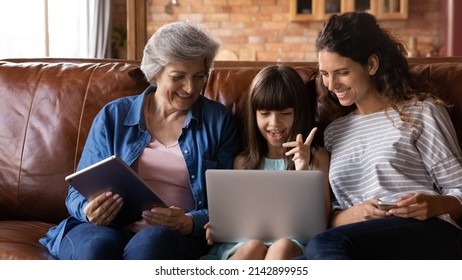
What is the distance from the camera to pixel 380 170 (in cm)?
192

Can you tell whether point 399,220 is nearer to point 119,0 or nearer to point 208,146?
point 208,146

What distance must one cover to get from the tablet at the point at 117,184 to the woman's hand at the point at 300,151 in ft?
1.30

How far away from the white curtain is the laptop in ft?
15.4

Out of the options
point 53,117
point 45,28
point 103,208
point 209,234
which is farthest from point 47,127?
point 45,28

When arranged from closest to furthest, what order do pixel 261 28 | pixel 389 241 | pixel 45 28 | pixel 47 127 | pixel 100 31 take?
pixel 389 241 → pixel 47 127 → pixel 45 28 → pixel 100 31 → pixel 261 28

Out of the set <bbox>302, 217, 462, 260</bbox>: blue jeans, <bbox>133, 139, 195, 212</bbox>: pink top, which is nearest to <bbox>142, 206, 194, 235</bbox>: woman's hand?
<bbox>133, 139, 195, 212</bbox>: pink top

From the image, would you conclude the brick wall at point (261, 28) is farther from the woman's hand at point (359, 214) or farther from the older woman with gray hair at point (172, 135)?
the woman's hand at point (359, 214)

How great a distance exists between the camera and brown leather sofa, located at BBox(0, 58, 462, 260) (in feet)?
7.57

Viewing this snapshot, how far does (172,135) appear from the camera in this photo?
2.12 meters

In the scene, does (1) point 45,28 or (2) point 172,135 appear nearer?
(2) point 172,135

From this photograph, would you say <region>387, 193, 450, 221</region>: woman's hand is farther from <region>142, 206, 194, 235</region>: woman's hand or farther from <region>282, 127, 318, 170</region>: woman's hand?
<region>142, 206, 194, 235</region>: woman's hand

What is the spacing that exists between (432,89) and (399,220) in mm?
532

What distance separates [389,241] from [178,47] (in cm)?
86

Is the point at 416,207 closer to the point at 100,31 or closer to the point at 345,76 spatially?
the point at 345,76
